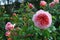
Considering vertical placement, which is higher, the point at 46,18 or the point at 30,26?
the point at 46,18

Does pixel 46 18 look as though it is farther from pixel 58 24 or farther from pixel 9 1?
pixel 9 1

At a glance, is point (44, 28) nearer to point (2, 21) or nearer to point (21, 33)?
point (21, 33)

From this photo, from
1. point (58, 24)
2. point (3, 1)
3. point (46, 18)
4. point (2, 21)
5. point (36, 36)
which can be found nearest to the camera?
point (46, 18)

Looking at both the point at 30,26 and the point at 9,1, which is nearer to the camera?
the point at 30,26

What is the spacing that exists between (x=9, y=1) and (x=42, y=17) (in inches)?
157

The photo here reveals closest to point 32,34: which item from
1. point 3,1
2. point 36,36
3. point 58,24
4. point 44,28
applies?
point 36,36

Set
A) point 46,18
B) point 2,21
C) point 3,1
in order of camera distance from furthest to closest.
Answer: point 3,1 < point 2,21 < point 46,18

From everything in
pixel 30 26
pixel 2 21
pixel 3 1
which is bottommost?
pixel 3 1

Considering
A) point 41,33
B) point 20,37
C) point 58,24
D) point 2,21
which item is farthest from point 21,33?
point 2,21

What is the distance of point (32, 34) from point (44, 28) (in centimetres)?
16

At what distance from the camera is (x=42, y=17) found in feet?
5.56

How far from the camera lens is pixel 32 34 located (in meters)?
1.84

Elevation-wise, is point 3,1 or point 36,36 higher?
point 36,36

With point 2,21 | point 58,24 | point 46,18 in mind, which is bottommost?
point 2,21
